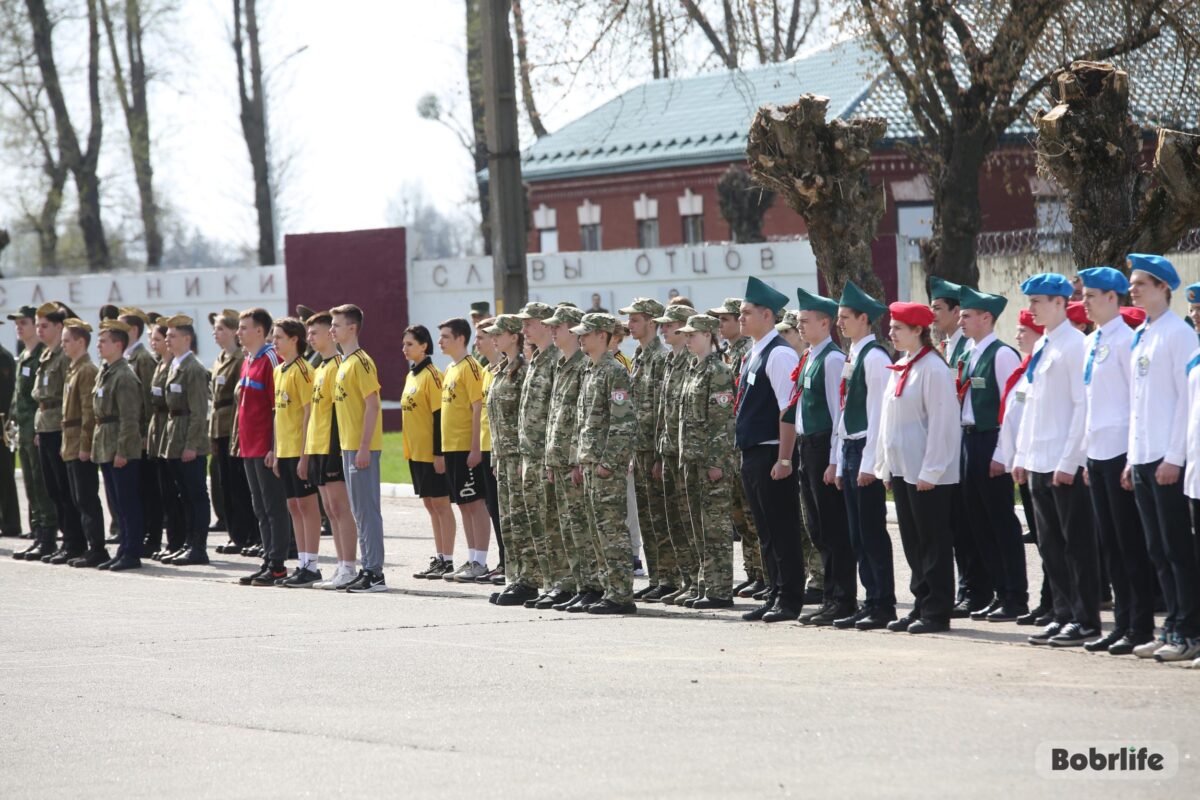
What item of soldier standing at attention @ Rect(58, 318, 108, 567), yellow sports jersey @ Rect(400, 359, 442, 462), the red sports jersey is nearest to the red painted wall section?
soldier standing at attention @ Rect(58, 318, 108, 567)

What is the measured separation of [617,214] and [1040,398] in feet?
118

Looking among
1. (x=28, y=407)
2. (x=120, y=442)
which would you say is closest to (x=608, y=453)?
(x=120, y=442)

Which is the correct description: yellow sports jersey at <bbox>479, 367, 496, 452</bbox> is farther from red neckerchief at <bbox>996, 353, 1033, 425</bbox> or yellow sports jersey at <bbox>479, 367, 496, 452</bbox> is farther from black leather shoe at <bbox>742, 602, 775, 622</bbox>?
red neckerchief at <bbox>996, 353, 1033, 425</bbox>

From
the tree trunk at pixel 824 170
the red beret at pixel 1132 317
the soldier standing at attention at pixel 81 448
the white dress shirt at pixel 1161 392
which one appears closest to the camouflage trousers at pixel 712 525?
the red beret at pixel 1132 317

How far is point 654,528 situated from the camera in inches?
512

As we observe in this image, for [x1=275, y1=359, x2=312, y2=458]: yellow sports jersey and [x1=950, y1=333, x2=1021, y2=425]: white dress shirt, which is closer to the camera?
[x1=950, y1=333, x2=1021, y2=425]: white dress shirt

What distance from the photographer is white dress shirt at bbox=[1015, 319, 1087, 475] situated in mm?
10070

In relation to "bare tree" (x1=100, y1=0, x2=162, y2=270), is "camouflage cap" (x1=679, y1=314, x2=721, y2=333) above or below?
below

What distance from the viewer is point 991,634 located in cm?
1070

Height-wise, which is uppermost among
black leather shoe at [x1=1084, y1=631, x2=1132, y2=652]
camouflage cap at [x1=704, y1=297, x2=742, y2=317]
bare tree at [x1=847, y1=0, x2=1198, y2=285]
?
bare tree at [x1=847, y1=0, x2=1198, y2=285]

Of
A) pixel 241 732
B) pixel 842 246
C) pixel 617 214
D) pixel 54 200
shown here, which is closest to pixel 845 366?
pixel 241 732

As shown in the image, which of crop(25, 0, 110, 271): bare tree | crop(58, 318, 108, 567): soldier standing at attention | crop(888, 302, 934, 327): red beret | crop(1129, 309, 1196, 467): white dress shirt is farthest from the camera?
crop(25, 0, 110, 271): bare tree

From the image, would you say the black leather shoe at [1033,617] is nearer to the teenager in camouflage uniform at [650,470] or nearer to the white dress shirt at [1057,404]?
the white dress shirt at [1057,404]

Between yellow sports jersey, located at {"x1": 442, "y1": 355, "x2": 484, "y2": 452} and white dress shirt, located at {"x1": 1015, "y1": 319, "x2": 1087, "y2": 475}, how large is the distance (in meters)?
5.63
